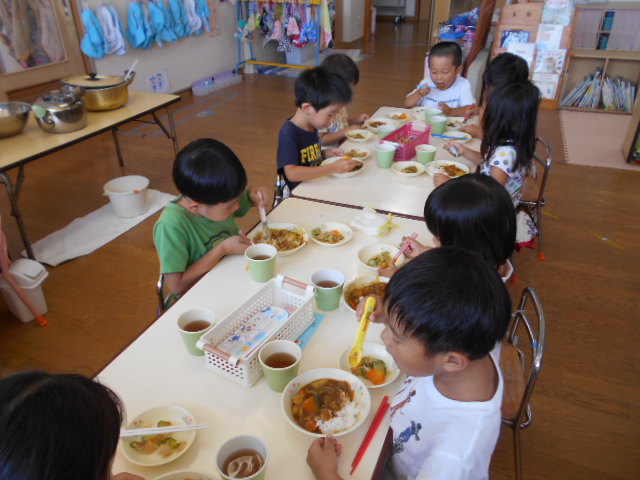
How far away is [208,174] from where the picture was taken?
142 cm

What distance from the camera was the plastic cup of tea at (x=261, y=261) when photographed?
1.40 m

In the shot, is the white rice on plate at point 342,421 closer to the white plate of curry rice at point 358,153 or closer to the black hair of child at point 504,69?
the white plate of curry rice at point 358,153

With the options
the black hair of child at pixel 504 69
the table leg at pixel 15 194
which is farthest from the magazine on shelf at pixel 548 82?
the table leg at pixel 15 194

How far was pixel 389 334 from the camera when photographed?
96cm

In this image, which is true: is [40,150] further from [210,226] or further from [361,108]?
[361,108]

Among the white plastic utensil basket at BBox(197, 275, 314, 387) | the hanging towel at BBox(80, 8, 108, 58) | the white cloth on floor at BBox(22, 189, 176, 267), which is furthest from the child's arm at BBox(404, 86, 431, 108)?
the hanging towel at BBox(80, 8, 108, 58)

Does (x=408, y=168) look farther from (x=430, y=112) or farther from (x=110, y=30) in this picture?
(x=110, y=30)

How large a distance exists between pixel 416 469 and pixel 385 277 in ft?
1.79

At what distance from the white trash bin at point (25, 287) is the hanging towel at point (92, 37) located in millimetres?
2880

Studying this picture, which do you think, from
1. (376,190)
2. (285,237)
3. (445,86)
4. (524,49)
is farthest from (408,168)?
(524,49)

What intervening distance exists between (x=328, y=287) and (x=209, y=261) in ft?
1.40

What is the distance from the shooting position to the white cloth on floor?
9.34 ft

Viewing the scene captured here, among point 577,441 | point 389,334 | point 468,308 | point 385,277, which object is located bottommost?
point 577,441

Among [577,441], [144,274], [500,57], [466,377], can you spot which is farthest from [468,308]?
[500,57]
